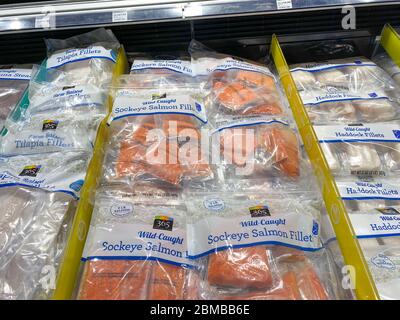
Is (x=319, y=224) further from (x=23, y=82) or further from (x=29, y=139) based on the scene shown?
(x=23, y=82)

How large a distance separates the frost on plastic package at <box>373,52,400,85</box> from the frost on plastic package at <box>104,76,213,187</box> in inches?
34.8

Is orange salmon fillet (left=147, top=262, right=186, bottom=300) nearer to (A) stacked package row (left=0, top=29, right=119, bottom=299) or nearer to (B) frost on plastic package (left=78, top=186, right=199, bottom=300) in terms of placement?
(B) frost on plastic package (left=78, top=186, right=199, bottom=300)

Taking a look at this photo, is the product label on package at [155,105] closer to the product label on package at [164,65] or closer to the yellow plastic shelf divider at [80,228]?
the yellow plastic shelf divider at [80,228]

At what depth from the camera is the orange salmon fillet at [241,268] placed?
0.90m

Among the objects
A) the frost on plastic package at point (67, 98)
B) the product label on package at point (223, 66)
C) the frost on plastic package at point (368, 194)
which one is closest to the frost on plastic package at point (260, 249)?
the frost on plastic package at point (368, 194)

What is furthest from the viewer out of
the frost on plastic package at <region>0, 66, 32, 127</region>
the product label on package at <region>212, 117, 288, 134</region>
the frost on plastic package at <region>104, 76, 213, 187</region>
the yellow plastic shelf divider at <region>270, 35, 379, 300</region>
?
the frost on plastic package at <region>0, 66, 32, 127</region>

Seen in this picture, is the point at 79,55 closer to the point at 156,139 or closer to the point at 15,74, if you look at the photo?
the point at 15,74

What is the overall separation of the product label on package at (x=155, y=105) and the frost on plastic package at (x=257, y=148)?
0.42 feet

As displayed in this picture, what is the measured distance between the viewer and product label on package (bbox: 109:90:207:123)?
1335 mm

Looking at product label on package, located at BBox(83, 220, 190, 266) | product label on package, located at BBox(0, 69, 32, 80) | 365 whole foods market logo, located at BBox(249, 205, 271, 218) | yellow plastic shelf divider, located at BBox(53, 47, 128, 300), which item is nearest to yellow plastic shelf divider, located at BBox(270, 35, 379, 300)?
365 whole foods market logo, located at BBox(249, 205, 271, 218)

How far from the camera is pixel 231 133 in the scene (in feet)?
4.30

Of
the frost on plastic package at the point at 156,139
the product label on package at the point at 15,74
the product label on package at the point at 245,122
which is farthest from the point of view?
the product label on package at the point at 15,74

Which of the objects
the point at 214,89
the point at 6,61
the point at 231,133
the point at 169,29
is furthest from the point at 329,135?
the point at 6,61
